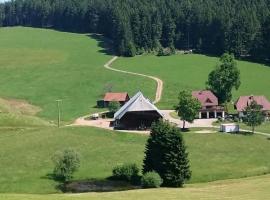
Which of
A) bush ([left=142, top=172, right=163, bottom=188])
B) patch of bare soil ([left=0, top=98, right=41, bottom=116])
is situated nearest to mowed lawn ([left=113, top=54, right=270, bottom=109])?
patch of bare soil ([left=0, top=98, right=41, bottom=116])

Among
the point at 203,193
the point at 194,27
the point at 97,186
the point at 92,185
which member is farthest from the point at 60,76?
the point at 203,193

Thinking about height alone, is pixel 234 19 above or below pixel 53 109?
above

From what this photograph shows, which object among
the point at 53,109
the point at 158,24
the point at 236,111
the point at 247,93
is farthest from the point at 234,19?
the point at 53,109

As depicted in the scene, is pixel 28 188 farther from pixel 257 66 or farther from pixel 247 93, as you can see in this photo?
pixel 257 66

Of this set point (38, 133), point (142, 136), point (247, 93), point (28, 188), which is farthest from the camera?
point (247, 93)

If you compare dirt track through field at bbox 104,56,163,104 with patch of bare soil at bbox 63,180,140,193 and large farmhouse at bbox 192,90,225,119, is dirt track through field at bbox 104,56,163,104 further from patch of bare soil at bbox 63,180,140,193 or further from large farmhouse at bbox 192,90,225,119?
patch of bare soil at bbox 63,180,140,193

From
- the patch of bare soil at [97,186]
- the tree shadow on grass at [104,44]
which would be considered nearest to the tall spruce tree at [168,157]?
the patch of bare soil at [97,186]

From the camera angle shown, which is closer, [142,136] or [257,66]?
[142,136]

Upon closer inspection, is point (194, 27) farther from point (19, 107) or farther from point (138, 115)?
point (138, 115)
